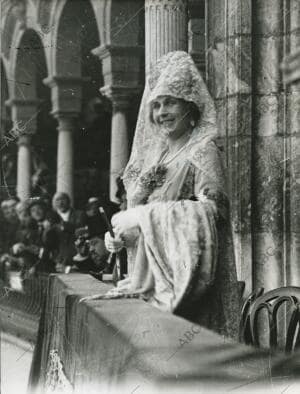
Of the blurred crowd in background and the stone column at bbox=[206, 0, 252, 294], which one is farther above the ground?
the stone column at bbox=[206, 0, 252, 294]

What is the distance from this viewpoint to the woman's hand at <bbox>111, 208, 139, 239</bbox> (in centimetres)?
418

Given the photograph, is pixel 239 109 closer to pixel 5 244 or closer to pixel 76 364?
pixel 76 364

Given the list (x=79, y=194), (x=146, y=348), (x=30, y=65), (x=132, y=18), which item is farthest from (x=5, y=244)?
(x=146, y=348)

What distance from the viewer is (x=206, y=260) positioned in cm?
403

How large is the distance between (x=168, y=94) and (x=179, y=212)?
1.94 feet

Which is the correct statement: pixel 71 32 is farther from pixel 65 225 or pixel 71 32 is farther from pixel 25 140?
pixel 25 140

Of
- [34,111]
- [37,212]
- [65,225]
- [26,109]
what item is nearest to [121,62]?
[65,225]

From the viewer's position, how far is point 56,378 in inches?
185

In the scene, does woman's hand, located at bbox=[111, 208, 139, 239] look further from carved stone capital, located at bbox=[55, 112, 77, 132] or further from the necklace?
carved stone capital, located at bbox=[55, 112, 77, 132]

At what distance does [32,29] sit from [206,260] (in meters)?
5.37

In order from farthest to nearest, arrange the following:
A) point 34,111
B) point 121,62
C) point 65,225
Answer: point 34,111, point 65,225, point 121,62

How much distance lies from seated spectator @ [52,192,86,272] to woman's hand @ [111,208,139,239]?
3452 mm

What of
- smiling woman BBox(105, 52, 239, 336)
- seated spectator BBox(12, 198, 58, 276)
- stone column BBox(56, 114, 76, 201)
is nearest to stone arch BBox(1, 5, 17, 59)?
stone column BBox(56, 114, 76, 201)

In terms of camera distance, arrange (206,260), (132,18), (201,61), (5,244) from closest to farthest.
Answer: (206,260), (201,61), (132,18), (5,244)
